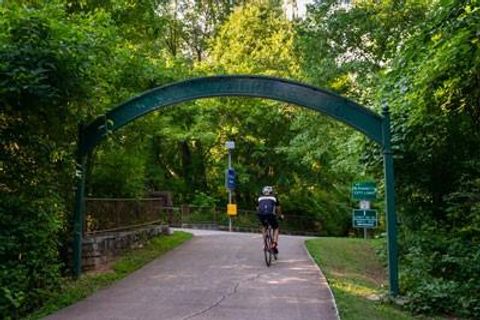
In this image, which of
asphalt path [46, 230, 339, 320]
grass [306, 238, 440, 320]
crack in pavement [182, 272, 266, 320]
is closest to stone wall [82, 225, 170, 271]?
asphalt path [46, 230, 339, 320]

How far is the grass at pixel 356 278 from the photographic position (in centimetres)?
762

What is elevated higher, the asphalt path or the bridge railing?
the bridge railing

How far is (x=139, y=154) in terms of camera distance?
1499 cm

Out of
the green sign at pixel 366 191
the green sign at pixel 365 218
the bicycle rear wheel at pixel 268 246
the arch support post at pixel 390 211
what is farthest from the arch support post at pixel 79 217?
the green sign at pixel 366 191

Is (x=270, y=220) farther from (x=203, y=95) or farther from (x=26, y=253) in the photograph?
(x=26, y=253)

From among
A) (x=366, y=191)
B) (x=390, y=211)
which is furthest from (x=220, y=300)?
(x=366, y=191)

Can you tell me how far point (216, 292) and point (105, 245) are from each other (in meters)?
3.62

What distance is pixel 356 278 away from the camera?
34.0 ft

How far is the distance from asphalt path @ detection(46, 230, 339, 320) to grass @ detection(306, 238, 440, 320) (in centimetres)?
22

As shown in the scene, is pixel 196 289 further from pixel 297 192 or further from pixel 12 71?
pixel 297 192

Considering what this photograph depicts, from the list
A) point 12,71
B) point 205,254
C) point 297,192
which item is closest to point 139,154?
point 205,254

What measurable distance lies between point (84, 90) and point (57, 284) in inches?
118

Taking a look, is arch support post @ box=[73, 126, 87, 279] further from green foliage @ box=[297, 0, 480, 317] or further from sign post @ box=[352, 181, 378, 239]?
sign post @ box=[352, 181, 378, 239]

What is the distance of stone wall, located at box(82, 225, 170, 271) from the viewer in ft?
35.1
